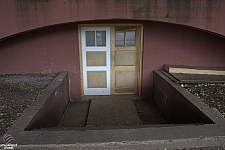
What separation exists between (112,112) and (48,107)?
1500 millimetres

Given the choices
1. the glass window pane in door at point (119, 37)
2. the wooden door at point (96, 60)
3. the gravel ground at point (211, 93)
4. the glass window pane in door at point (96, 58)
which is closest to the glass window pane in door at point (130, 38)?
the glass window pane in door at point (119, 37)

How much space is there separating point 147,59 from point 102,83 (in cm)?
134

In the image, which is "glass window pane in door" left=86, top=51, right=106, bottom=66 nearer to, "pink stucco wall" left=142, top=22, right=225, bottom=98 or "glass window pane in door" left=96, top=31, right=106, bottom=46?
"glass window pane in door" left=96, top=31, right=106, bottom=46

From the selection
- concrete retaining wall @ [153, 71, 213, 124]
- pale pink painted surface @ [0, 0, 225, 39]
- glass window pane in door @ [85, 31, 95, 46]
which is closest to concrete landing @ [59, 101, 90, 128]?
glass window pane in door @ [85, 31, 95, 46]

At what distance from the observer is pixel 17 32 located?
152 inches

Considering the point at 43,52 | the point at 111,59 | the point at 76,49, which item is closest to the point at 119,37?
the point at 111,59

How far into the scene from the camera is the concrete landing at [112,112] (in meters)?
3.66

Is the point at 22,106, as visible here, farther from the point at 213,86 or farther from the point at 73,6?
the point at 213,86

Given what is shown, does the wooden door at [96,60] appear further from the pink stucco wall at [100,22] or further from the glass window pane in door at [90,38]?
the pink stucco wall at [100,22]

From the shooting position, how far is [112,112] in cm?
414

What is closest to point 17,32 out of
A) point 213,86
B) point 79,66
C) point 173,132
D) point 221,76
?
point 79,66

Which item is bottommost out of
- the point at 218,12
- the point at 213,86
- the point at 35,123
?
the point at 35,123

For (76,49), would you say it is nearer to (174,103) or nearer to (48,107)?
(48,107)

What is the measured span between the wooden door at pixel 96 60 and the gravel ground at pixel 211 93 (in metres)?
2.09
